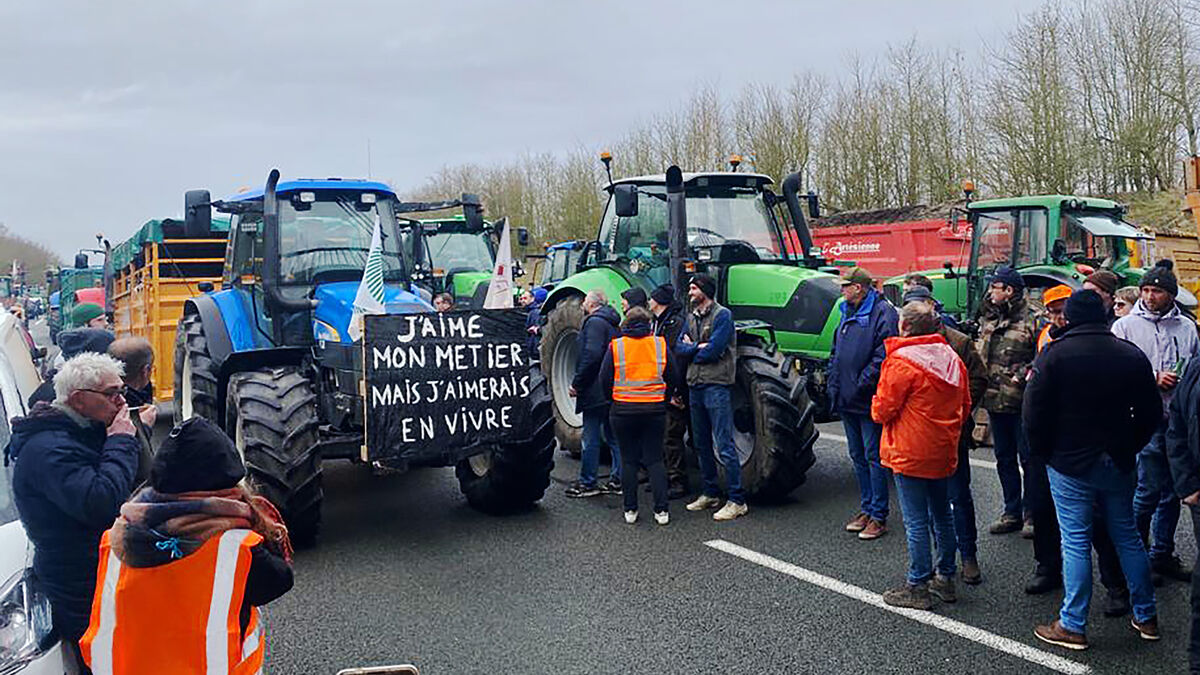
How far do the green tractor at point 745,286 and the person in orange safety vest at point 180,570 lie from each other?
14.9ft

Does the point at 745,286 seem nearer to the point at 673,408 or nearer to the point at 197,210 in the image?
the point at 673,408

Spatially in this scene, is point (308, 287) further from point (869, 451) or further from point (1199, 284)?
point (1199, 284)

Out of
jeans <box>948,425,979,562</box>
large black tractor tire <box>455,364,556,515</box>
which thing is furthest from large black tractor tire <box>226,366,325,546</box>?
jeans <box>948,425,979,562</box>

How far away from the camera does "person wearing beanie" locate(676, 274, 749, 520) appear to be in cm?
679

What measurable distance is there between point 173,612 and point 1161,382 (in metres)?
5.14

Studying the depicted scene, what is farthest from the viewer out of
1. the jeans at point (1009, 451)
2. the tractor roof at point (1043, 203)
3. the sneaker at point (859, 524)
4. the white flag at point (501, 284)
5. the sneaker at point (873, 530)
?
the tractor roof at point (1043, 203)

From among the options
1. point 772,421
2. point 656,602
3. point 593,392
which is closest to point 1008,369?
point 772,421

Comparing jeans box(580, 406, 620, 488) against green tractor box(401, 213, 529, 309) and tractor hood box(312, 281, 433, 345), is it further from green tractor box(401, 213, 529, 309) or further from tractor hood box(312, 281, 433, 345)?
green tractor box(401, 213, 529, 309)

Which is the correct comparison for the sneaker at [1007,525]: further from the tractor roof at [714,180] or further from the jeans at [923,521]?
the tractor roof at [714,180]

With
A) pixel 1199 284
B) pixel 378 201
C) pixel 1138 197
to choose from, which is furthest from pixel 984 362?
pixel 1138 197

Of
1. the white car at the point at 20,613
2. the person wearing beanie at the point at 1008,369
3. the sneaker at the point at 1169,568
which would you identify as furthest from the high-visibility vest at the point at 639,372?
the white car at the point at 20,613

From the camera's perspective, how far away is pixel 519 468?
685cm

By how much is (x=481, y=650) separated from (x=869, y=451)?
2.91 m

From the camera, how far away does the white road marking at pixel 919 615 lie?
4270mm
